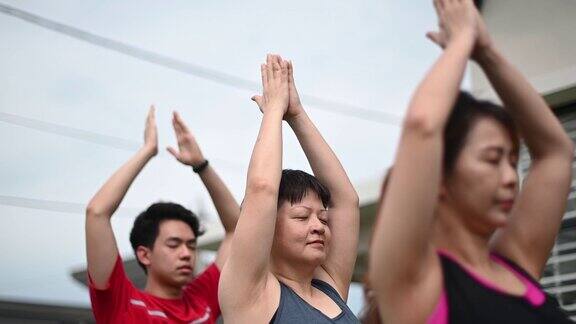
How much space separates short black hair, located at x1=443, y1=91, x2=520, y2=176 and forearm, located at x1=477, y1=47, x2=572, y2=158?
0.04 meters

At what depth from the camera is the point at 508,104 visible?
192cm

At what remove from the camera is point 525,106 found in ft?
6.32

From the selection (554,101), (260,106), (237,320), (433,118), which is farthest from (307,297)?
(554,101)

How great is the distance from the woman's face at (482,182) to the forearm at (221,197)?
2.23 m

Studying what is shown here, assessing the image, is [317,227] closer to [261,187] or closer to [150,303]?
[261,187]

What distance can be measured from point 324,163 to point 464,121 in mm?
1218

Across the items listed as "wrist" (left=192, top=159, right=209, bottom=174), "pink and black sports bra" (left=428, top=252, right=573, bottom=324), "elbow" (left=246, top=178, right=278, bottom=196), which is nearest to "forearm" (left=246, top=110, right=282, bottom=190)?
"elbow" (left=246, top=178, right=278, bottom=196)

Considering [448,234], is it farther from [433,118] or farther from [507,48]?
[507,48]

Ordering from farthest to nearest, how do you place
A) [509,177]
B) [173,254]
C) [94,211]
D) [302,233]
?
[173,254] → [94,211] → [302,233] → [509,177]

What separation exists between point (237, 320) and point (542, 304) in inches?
38.2

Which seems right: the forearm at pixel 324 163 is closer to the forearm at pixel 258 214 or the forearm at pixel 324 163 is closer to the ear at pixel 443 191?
the forearm at pixel 258 214

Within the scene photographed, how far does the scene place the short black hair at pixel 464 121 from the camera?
68.5 inches

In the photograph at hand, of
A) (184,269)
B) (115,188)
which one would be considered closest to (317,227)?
(115,188)

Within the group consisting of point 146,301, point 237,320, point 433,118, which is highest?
point 433,118
